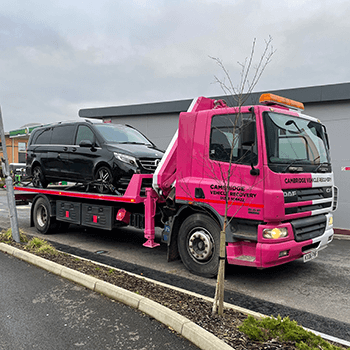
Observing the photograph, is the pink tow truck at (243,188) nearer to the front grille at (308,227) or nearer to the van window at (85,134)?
the front grille at (308,227)

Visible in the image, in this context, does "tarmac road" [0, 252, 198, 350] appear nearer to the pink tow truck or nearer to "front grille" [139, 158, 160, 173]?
the pink tow truck

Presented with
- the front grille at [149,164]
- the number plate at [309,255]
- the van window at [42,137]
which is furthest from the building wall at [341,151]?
the van window at [42,137]

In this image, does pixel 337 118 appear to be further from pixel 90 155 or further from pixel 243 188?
pixel 90 155

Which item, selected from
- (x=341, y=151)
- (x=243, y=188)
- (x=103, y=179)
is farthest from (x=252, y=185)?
(x=341, y=151)

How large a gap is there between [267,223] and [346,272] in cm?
236

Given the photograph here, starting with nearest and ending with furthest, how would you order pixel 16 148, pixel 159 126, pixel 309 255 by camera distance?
1. pixel 309 255
2. pixel 159 126
3. pixel 16 148

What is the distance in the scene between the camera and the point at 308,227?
531 cm

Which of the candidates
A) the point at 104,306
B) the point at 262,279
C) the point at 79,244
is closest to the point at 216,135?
the point at 262,279

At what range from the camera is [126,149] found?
7.13 meters

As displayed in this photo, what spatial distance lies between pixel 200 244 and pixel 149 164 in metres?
2.15

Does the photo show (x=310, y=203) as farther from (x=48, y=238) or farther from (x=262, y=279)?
(x=48, y=238)

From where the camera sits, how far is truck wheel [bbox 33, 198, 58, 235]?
29.5 feet

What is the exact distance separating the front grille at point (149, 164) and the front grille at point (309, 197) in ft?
9.50

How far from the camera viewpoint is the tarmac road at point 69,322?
3406mm
